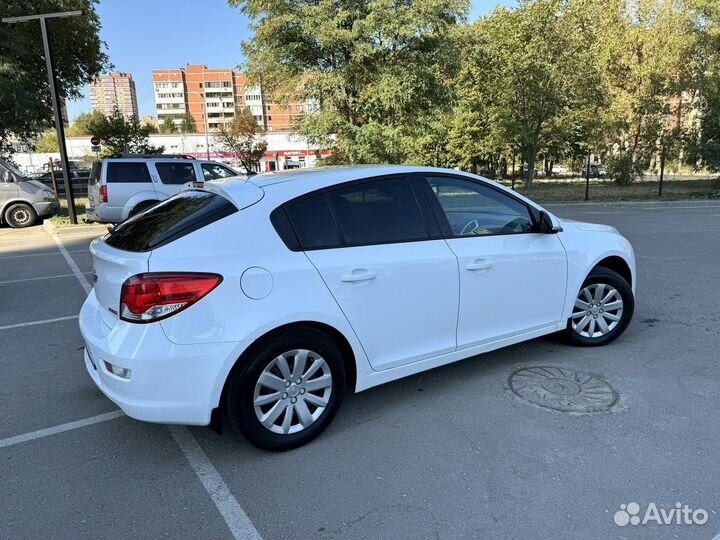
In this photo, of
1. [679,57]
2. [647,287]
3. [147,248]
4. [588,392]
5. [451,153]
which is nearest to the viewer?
[147,248]

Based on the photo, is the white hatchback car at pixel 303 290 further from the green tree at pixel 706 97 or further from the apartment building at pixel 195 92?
the apartment building at pixel 195 92

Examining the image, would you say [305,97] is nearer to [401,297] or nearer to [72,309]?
[72,309]

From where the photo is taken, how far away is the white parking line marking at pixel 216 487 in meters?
2.44

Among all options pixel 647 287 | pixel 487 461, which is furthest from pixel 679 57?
pixel 487 461

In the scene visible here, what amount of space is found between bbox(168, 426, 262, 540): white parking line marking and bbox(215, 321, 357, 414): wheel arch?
0.40 metres

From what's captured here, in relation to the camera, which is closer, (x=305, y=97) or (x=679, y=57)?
(x=305, y=97)

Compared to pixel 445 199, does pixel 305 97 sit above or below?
above

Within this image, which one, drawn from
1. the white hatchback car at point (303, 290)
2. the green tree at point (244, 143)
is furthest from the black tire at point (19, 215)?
the green tree at point (244, 143)

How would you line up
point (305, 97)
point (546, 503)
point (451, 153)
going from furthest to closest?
point (451, 153), point (305, 97), point (546, 503)

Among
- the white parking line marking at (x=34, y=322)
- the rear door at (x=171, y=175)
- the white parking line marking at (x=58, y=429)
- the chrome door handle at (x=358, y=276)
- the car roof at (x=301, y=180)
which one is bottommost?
the white parking line marking at (x=58, y=429)

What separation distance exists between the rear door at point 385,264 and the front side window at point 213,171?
10562 mm

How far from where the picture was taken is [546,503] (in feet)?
8.39

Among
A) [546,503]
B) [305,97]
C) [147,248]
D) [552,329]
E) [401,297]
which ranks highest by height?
[305,97]

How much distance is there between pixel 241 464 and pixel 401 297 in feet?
4.48
